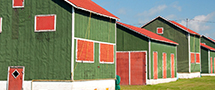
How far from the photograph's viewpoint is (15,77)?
72.7 feet

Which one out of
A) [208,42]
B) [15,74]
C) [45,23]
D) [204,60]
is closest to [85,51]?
[45,23]

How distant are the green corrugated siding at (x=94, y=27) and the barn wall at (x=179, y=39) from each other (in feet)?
63.1

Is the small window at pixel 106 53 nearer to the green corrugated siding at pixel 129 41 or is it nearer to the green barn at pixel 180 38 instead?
the green corrugated siding at pixel 129 41

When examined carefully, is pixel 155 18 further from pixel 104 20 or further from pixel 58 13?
pixel 58 13

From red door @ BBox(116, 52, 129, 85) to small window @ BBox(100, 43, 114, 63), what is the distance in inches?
260

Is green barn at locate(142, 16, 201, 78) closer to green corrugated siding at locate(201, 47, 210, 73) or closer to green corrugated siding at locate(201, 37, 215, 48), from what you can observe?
green corrugated siding at locate(201, 47, 210, 73)

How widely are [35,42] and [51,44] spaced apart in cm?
124

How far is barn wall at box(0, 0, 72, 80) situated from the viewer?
21.2 m

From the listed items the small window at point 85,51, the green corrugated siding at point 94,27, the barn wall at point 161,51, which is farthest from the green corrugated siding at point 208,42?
the small window at point 85,51

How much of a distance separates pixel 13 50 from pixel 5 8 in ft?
10.4

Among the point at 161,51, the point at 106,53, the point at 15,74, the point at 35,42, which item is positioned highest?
the point at 35,42

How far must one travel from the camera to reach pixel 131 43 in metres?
32.0

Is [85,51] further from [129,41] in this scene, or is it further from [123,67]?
[129,41]

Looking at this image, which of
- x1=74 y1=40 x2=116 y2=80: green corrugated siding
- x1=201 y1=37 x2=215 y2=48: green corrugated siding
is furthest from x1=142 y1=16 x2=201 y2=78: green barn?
x1=74 y1=40 x2=116 y2=80: green corrugated siding
